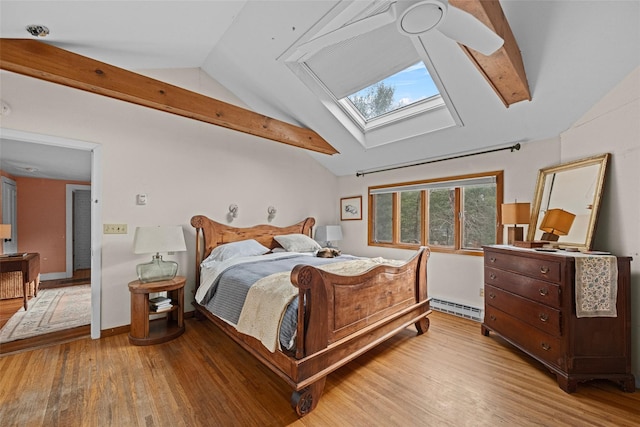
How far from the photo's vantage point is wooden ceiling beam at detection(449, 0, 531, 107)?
164cm

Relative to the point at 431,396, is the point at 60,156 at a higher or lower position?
higher

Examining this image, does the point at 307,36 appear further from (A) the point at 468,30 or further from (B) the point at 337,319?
(B) the point at 337,319

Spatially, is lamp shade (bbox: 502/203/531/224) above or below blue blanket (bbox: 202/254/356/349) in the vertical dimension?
above

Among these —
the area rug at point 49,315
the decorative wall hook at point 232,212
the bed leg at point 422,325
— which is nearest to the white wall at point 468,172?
the bed leg at point 422,325

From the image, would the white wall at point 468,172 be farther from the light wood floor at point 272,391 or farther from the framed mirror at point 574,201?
the light wood floor at point 272,391

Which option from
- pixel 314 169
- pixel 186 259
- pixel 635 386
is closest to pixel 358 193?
pixel 314 169

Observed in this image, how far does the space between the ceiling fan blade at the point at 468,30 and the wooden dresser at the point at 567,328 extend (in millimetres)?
1567

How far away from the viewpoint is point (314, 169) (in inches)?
192

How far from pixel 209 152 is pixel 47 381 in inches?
104

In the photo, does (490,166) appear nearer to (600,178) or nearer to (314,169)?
(600,178)

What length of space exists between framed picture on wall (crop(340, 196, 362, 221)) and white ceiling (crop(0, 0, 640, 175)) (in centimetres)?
150

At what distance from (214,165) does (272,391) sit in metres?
2.75

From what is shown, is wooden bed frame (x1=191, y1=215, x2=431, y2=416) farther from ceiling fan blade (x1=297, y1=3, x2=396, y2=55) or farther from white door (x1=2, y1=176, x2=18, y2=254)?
white door (x1=2, y1=176, x2=18, y2=254)

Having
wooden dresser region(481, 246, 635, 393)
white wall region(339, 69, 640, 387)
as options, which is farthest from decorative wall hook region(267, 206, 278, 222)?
wooden dresser region(481, 246, 635, 393)
